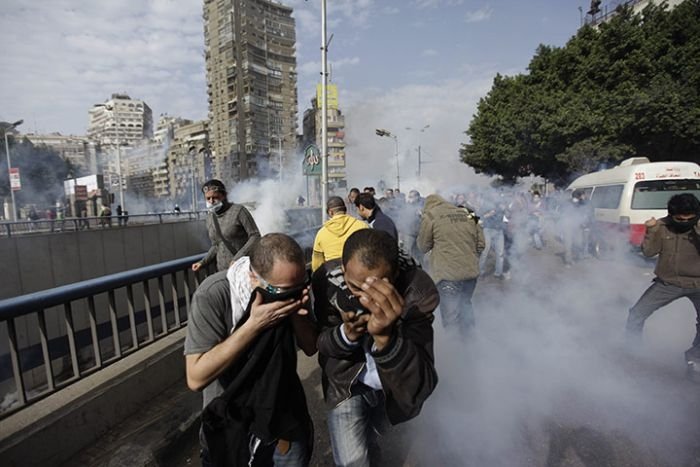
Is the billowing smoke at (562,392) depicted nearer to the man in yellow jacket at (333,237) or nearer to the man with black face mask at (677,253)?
the man with black face mask at (677,253)

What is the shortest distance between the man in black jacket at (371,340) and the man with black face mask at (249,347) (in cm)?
19

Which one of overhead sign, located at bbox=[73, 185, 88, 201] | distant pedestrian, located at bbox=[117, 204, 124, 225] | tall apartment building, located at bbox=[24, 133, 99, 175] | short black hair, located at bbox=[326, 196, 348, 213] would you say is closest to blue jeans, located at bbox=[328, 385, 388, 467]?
short black hair, located at bbox=[326, 196, 348, 213]

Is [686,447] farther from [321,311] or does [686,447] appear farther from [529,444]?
[321,311]

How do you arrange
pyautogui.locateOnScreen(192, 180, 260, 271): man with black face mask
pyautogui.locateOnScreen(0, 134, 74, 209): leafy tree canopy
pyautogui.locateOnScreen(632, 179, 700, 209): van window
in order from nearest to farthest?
pyautogui.locateOnScreen(192, 180, 260, 271): man with black face mask, pyautogui.locateOnScreen(632, 179, 700, 209): van window, pyautogui.locateOnScreen(0, 134, 74, 209): leafy tree canopy

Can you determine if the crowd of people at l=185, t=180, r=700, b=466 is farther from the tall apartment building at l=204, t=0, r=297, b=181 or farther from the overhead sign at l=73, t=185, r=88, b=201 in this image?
the tall apartment building at l=204, t=0, r=297, b=181

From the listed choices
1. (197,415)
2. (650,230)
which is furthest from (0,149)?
(650,230)

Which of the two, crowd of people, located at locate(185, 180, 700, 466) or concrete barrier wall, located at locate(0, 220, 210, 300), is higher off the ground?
crowd of people, located at locate(185, 180, 700, 466)

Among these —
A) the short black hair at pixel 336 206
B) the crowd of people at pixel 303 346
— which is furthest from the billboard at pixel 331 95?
the crowd of people at pixel 303 346

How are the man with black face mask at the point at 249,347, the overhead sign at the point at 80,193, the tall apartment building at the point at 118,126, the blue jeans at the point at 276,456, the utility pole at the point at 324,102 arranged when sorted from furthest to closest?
the tall apartment building at the point at 118,126 → the overhead sign at the point at 80,193 → the utility pole at the point at 324,102 → the blue jeans at the point at 276,456 → the man with black face mask at the point at 249,347

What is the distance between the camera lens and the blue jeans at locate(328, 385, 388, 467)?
1.83m

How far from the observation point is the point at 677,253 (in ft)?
11.8

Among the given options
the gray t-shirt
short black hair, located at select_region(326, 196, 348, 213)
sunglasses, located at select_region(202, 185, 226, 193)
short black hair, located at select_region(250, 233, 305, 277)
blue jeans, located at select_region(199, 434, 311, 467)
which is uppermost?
sunglasses, located at select_region(202, 185, 226, 193)

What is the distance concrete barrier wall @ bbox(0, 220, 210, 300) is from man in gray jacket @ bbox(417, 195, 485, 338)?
12.9 meters

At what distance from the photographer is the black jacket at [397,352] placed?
1359 mm
